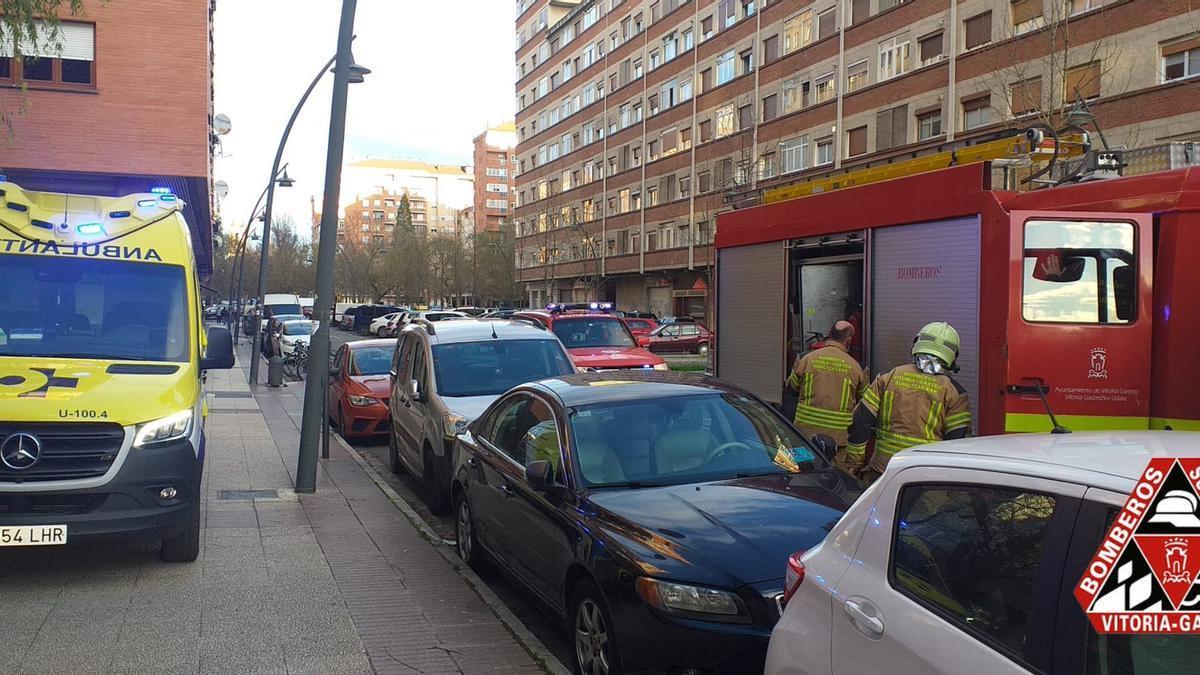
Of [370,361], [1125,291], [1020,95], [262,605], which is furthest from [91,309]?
[1020,95]

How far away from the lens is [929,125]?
1248 inches

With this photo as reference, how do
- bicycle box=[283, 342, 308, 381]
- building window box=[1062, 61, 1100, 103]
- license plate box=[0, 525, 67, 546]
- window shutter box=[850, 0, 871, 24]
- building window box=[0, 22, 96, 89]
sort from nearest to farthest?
1. license plate box=[0, 525, 67, 546]
2. building window box=[0, 22, 96, 89]
3. building window box=[1062, 61, 1100, 103]
4. bicycle box=[283, 342, 308, 381]
5. window shutter box=[850, 0, 871, 24]

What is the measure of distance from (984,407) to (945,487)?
199 inches

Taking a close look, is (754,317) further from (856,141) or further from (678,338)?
(856,141)

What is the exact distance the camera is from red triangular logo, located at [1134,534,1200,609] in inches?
69.2

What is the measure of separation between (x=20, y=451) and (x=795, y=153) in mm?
36811

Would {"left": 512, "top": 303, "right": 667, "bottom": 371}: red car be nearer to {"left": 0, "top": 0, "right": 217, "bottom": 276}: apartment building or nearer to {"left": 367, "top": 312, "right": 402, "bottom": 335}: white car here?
{"left": 0, "top": 0, "right": 217, "bottom": 276}: apartment building

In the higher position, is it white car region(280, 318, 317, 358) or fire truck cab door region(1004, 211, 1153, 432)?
fire truck cab door region(1004, 211, 1153, 432)

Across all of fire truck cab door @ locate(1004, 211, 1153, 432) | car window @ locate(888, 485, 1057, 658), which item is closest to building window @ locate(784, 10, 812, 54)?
fire truck cab door @ locate(1004, 211, 1153, 432)

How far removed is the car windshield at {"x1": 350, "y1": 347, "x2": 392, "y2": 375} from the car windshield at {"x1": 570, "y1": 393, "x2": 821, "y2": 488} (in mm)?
9340

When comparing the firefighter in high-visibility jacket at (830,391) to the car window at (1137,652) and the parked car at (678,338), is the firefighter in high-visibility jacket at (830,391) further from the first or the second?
the parked car at (678,338)

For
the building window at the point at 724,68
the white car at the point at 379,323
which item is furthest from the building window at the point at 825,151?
the white car at the point at 379,323

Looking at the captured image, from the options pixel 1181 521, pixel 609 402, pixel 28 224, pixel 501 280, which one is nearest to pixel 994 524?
pixel 1181 521

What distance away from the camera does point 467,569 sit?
6633 millimetres
